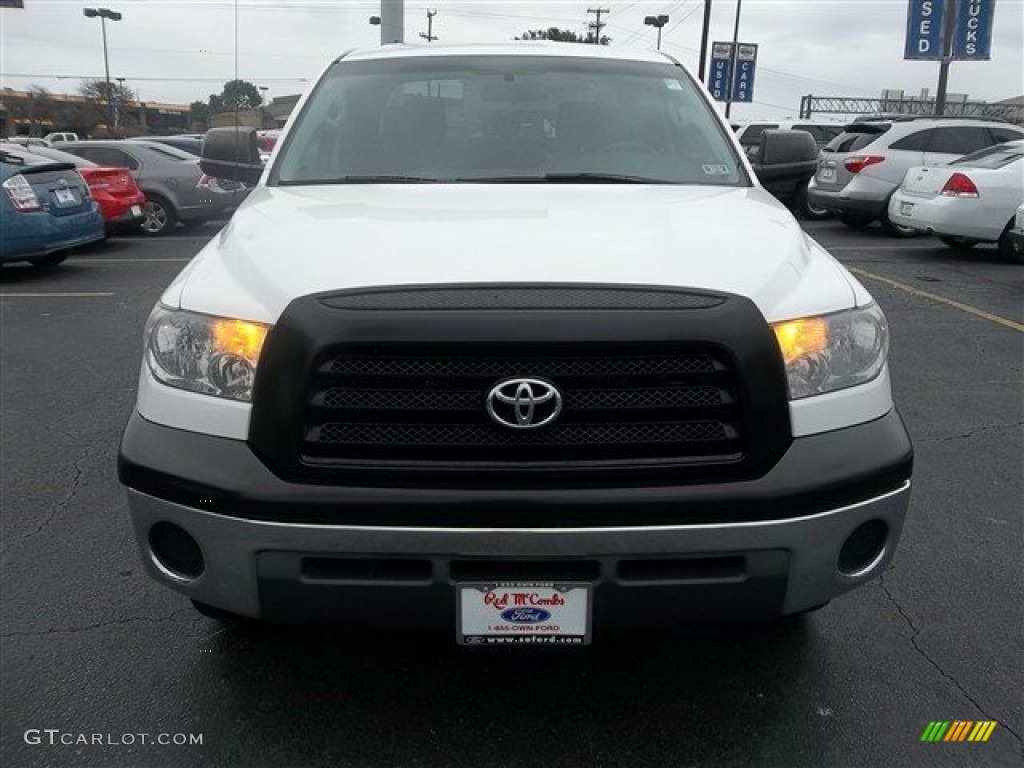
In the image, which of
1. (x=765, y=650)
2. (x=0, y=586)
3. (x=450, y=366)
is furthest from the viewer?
(x=0, y=586)

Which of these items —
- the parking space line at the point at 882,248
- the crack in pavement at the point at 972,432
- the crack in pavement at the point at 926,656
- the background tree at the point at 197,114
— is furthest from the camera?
the background tree at the point at 197,114

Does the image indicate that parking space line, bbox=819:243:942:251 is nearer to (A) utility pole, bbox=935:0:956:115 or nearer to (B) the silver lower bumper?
(B) the silver lower bumper

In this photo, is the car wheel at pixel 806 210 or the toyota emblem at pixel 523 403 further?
the car wheel at pixel 806 210

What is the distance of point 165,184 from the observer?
45.6 ft

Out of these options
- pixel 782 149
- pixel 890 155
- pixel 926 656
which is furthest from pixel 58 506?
pixel 890 155

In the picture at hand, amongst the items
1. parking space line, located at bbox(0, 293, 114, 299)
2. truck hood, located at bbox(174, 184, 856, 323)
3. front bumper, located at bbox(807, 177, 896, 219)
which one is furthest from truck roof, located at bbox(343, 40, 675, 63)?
front bumper, located at bbox(807, 177, 896, 219)

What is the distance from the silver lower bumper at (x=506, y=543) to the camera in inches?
83.3

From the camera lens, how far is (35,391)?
5.76 meters

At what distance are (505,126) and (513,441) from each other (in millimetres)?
1854

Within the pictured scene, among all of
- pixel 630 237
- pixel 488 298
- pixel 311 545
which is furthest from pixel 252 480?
pixel 630 237

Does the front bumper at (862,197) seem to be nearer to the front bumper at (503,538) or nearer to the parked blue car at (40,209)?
the parked blue car at (40,209)

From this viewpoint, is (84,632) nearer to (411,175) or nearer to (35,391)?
(411,175)

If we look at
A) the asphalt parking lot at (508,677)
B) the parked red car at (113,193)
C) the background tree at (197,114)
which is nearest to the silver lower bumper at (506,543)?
the asphalt parking lot at (508,677)

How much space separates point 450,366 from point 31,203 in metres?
8.85
